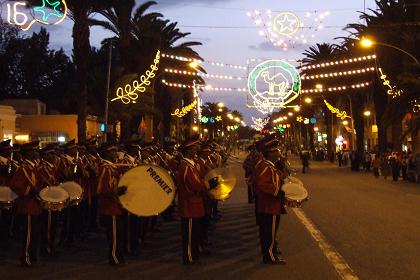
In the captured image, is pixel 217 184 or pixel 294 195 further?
pixel 294 195

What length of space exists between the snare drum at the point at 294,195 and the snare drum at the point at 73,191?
11.0ft

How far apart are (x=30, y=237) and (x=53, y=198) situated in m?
0.65

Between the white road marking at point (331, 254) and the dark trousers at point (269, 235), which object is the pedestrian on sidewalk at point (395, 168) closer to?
the white road marking at point (331, 254)

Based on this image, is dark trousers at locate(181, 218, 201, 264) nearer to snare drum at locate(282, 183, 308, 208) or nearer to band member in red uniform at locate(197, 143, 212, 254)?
band member in red uniform at locate(197, 143, 212, 254)

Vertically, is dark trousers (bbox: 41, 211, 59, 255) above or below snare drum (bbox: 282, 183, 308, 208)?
below

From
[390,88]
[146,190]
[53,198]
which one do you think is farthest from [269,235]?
[390,88]

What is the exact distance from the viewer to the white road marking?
8.42 m

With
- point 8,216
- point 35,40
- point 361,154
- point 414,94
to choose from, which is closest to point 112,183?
point 8,216

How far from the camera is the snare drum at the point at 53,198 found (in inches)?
366

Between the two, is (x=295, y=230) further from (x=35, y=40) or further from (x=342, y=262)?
(x=35, y=40)

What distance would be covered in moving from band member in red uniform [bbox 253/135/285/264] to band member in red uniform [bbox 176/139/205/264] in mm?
848

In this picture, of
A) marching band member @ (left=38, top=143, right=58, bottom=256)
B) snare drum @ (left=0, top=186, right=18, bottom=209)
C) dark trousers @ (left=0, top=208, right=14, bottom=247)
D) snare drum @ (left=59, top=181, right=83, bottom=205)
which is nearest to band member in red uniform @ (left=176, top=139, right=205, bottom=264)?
snare drum @ (left=59, top=181, right=83, bottom=205)

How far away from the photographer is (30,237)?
9273 mm

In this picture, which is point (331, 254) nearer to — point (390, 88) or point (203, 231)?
point (203, 231)
